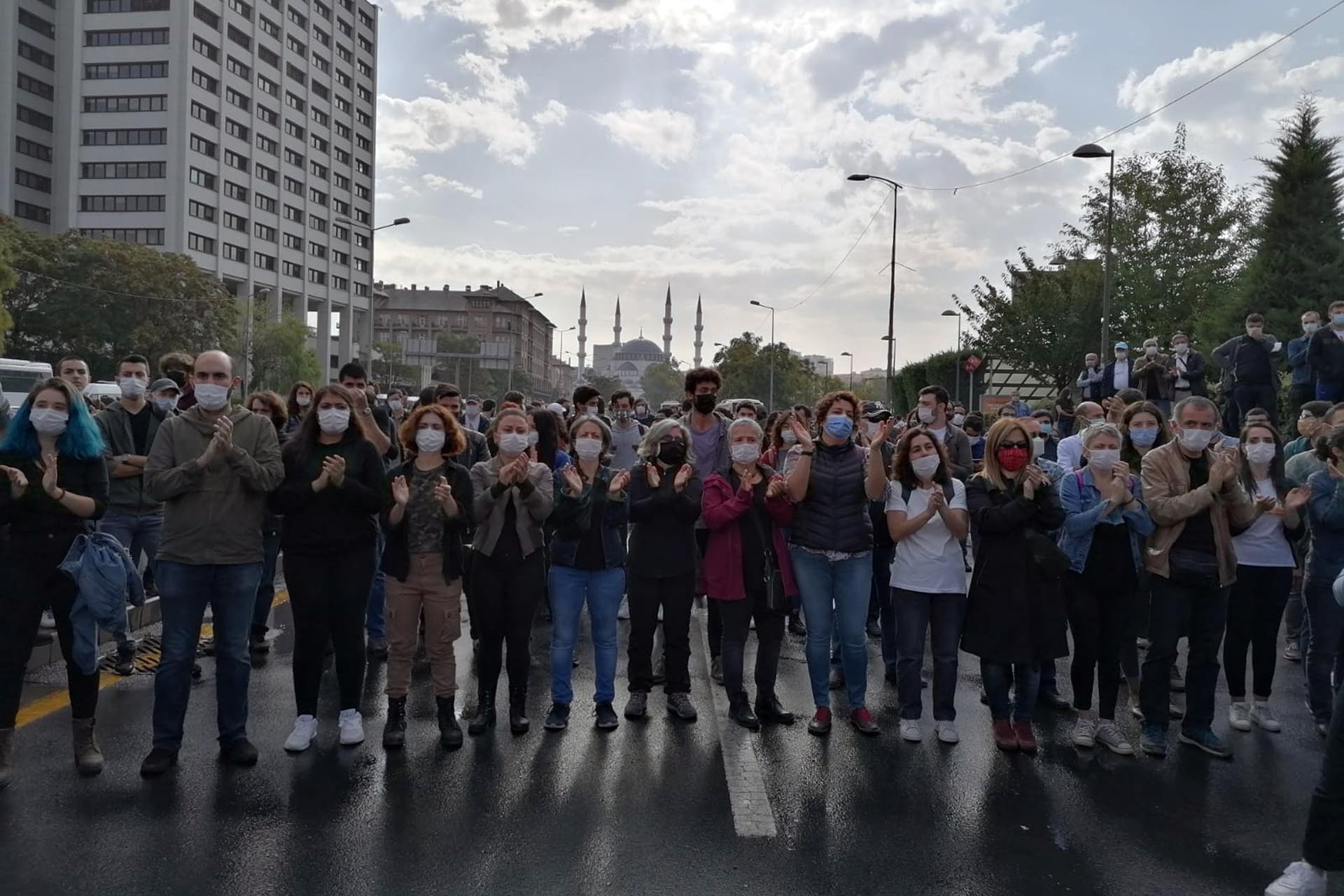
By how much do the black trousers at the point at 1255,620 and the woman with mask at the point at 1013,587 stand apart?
1.19 m

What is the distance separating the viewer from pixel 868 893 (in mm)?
3707

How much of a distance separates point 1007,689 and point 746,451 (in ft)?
6.45

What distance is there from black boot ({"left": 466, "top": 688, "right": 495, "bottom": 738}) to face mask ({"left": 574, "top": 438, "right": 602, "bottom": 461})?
144 cm

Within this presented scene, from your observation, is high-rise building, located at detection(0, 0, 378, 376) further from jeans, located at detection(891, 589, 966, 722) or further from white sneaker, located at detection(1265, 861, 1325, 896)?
white sneaker, located at detection(1265, 861, 1325, 896)

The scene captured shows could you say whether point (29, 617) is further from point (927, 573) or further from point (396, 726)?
point (927, 573)

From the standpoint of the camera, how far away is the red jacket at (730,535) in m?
5.88

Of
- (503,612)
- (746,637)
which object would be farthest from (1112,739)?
(503,612)

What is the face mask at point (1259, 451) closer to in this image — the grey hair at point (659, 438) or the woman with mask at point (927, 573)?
the woman with mask at point (927, 573)

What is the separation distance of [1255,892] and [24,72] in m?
82.2

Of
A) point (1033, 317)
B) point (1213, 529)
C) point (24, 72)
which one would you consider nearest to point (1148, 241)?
point (1033, 317)

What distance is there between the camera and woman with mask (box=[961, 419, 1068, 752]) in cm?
542

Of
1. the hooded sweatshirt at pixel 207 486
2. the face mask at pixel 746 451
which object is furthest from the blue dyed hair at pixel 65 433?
the face mask at pixel 746 451

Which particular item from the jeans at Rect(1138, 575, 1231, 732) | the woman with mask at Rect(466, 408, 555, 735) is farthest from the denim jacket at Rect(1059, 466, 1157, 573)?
the woman with mask at Rect(466, 408, 555, 735)

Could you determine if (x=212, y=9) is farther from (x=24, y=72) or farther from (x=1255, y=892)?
(x=1255, y=892)
